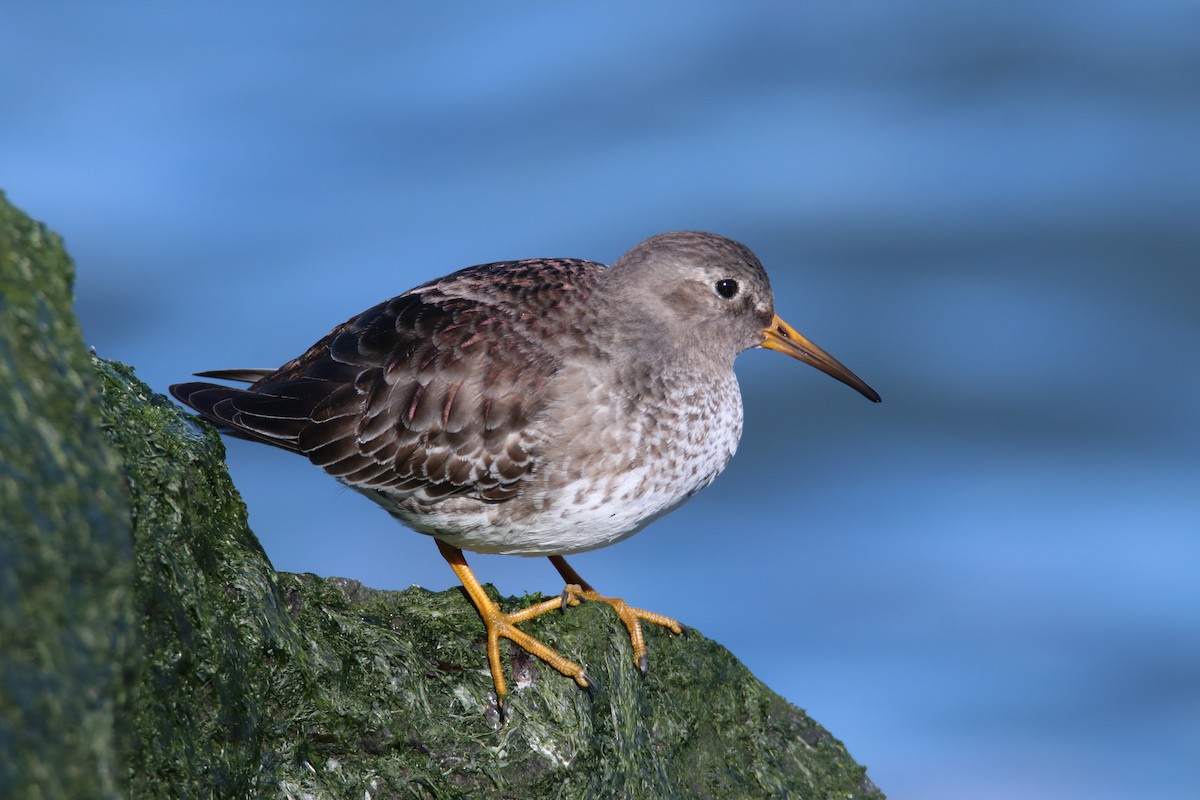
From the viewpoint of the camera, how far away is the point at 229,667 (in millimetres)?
4074

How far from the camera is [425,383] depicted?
5.87m

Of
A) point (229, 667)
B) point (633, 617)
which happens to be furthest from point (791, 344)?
point (229, 667)

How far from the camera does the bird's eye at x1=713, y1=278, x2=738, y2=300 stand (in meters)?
6.29

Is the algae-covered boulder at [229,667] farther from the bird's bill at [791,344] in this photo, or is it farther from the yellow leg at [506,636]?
the bird's bill at [791,344]

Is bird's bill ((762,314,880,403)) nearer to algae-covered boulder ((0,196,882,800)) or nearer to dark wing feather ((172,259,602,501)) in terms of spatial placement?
dark wing feather ((172,259,602,501))

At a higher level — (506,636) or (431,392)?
(431,392)

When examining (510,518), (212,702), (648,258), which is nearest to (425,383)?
(510,518)

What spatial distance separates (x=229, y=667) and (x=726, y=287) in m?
3.21

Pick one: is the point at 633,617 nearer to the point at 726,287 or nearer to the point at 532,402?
the point at 532,402

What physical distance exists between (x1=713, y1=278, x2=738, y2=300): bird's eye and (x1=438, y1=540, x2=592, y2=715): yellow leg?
1.75 metres

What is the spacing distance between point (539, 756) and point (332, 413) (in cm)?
203

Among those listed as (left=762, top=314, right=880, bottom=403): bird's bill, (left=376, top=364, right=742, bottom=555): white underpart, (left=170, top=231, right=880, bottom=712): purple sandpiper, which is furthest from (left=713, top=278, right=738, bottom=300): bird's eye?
(left=376, top=364, right=742, bottom=555): white underpart

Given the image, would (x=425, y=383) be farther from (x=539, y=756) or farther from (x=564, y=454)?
(x=539, y=756)

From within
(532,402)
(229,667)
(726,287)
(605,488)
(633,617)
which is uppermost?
(726,287)
